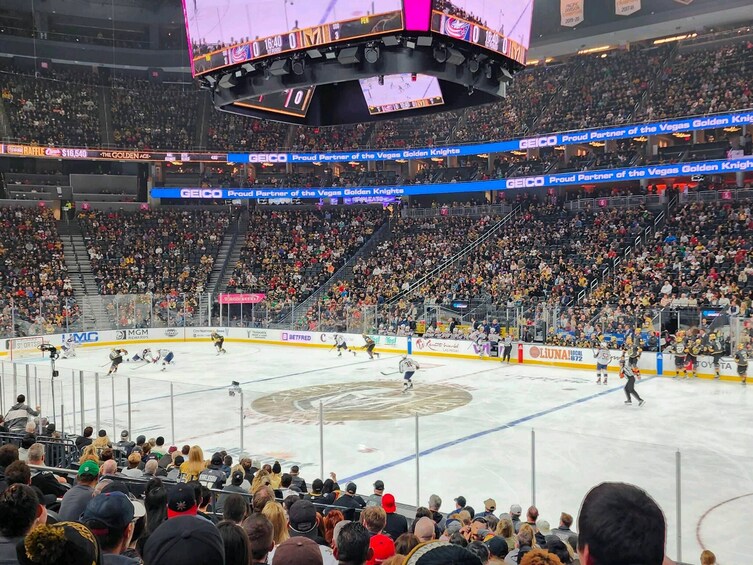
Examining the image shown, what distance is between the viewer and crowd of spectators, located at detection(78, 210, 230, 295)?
4116cm

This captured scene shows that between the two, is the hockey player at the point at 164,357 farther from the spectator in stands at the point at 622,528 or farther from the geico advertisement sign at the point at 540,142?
the spectator in stands at the point at 622,528

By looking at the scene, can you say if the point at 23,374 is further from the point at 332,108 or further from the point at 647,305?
the point at 647,305

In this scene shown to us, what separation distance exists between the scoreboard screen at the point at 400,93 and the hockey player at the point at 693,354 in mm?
14019

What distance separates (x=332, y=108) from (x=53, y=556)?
1614 cm

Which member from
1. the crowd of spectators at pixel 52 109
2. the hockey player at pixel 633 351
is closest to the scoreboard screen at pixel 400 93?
the hockey player at pixel 633 351

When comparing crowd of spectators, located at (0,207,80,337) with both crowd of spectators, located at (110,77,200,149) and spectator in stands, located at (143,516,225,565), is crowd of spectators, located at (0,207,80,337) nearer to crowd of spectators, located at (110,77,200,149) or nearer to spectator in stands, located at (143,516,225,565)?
crowd of spectators, located at (110,77,200,149)

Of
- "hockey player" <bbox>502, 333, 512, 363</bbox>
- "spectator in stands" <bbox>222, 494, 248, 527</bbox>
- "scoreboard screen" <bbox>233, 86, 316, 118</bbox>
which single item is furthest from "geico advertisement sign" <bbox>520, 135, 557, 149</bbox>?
"spectator in stands" <bbox>222, 494, 248, 527</bbox>

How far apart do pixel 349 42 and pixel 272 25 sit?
1.65 metres

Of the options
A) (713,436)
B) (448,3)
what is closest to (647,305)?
(713,436)

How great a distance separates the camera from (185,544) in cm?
246

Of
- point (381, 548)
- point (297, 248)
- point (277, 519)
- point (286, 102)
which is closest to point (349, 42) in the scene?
point (286, 102)

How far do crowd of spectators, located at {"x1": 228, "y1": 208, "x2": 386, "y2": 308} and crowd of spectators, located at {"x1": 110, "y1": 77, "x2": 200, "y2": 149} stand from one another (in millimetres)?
7723

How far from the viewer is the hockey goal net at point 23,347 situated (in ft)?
101

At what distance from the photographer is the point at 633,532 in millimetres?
1993
